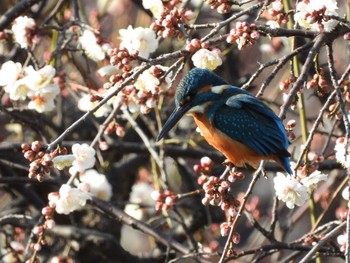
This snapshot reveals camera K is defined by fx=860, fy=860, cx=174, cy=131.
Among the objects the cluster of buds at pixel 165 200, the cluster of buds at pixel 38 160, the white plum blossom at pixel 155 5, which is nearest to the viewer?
the cluster of buds at pixel 38 160

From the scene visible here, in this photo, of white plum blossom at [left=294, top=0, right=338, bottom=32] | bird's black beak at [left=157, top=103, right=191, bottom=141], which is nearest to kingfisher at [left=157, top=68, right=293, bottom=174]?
bird's black beak at [left=157, top=103, right=191, bottom=141]

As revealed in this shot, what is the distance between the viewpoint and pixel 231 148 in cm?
285

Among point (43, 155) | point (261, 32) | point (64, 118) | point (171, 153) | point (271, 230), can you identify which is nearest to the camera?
point (43, 155)

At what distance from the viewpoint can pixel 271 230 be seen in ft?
10.4

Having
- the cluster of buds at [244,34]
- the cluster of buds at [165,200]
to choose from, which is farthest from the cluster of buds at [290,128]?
the cluster of buds at [165,200]

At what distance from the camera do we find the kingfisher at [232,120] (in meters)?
2.78

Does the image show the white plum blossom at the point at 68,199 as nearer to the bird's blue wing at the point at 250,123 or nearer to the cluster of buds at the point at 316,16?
the bird's blue wing at the point at 250,123

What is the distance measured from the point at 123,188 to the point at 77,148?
2116 mm

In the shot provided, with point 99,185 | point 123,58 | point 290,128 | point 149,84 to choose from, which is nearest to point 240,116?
point 290,128

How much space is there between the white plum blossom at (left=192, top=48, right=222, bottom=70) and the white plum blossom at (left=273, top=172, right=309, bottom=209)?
0.43m

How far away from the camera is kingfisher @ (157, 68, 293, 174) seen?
2775mm

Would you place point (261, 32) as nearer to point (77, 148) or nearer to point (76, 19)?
point (77, 148)

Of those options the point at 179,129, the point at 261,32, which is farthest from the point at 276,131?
the point at 179,129

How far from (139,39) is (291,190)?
2.94ft
